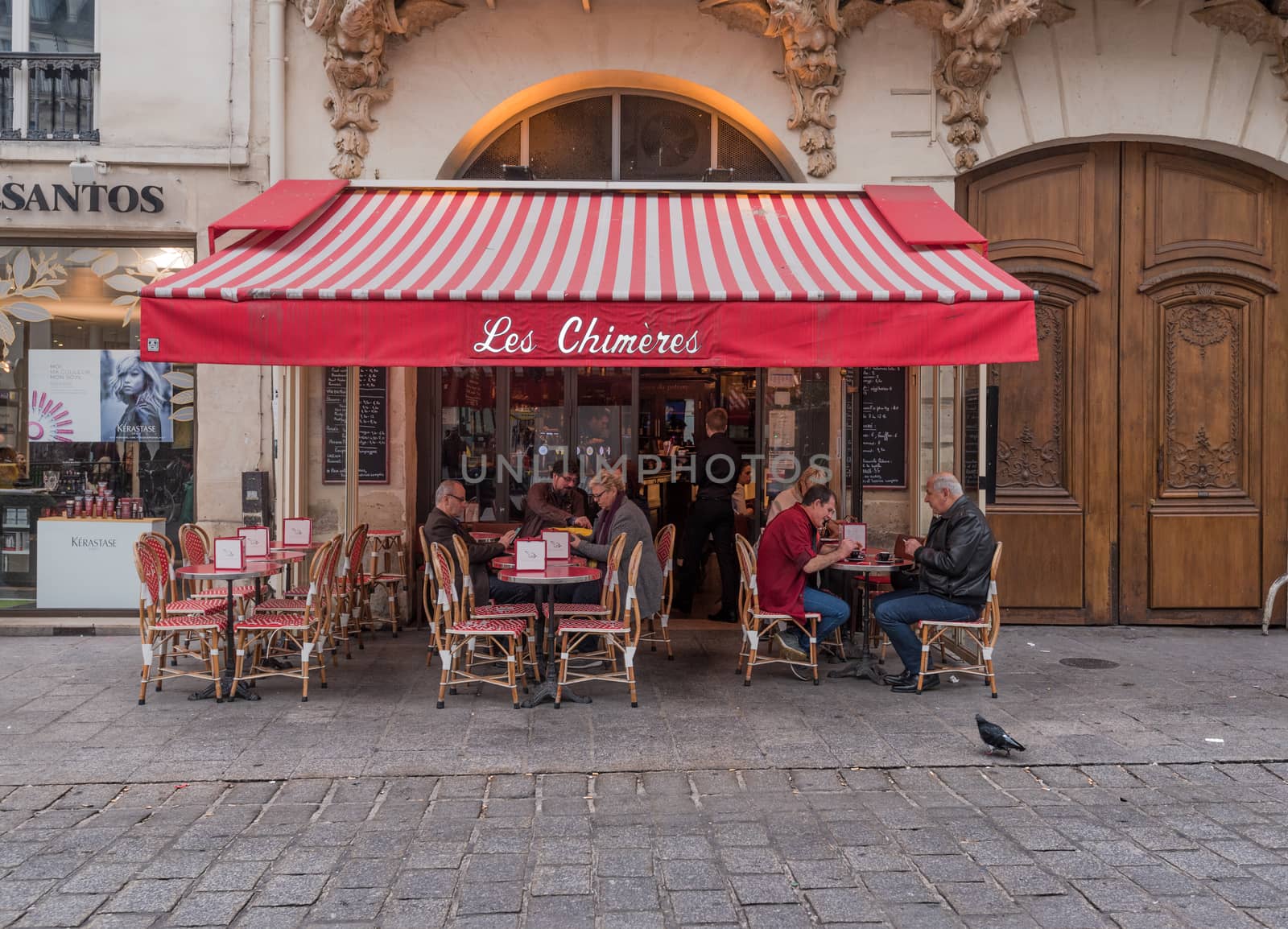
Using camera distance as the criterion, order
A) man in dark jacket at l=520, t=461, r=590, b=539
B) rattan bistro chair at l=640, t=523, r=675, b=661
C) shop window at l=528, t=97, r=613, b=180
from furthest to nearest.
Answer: shop window at l=528, t=97, r=613, b=180, man in dark jacket at l=520, t=461, r=590, b=539, rattan bistro chair at l=640, t=523, r=675, b=661

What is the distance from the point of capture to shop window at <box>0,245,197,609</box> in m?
9.15

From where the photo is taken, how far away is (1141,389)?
9.32 metres

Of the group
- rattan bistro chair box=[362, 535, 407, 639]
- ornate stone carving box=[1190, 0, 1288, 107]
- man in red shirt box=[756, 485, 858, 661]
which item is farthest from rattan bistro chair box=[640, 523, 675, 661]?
ornate stone carving box=[1190, 0, 1288, 107]

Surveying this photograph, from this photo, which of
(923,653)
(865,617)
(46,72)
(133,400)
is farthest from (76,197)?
(923,653)

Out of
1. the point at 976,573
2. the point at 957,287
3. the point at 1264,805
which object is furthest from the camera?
the point at 976,573

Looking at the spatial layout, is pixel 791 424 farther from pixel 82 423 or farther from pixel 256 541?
pixel 82 423

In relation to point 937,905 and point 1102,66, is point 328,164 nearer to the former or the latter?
point 1102,66

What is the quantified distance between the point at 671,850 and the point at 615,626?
2.38 m

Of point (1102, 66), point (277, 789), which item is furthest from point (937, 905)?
point (1102, 66)

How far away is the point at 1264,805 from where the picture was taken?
4.87 meters

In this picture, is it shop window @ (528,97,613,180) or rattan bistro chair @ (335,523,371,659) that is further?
shop window @ (528,97,613,180)

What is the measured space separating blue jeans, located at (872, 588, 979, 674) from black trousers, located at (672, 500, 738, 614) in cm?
241

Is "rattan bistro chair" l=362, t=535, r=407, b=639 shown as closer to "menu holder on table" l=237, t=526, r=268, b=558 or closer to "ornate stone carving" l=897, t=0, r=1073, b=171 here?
"menu holder on table" l=237, t=526, r=268, b=558

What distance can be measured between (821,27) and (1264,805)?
664 centimetres
